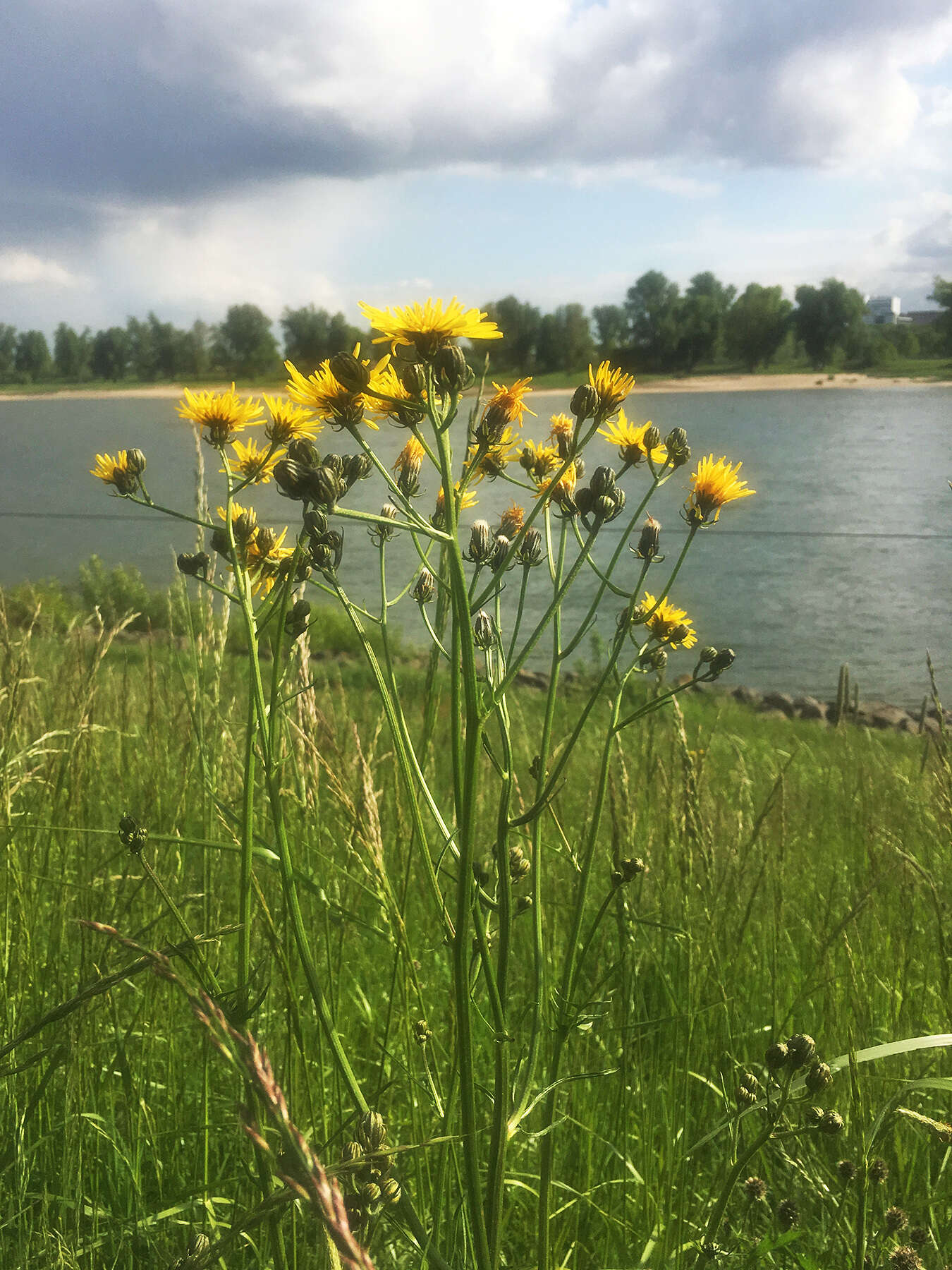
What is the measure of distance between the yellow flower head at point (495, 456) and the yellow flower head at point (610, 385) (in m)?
0.08

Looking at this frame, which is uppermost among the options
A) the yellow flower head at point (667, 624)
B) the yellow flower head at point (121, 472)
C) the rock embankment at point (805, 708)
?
the yellow flower head at point (121, 472)

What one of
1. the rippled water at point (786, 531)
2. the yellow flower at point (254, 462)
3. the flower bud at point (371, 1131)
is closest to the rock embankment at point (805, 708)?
the rippled water at point (786, 531)

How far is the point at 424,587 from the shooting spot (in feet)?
2.56

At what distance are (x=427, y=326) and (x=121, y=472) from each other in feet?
1.31

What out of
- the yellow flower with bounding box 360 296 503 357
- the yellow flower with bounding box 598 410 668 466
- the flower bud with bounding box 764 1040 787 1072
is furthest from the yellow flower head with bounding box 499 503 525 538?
the flower bud with bounding box 764 1040 787 1072

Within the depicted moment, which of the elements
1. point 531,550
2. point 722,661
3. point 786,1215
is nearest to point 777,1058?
point 786,1215

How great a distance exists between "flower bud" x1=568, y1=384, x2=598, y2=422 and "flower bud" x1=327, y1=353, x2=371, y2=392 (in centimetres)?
17

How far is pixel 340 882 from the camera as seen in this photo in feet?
4.45

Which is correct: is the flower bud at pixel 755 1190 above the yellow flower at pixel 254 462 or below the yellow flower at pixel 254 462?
below

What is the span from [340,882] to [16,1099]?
56 centimetres

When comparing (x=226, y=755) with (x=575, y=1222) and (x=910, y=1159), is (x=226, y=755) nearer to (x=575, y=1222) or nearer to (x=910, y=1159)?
(x=575, y=1222)

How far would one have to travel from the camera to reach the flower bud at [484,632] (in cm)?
66

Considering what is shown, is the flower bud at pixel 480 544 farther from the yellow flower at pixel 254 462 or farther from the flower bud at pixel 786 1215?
the flower bud at pixel 786 1215

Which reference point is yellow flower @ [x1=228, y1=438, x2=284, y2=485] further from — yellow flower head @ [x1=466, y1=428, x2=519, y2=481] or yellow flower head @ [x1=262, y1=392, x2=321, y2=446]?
yellow flower head @ [x1=466, y1=428, x2=519, y2=481]
